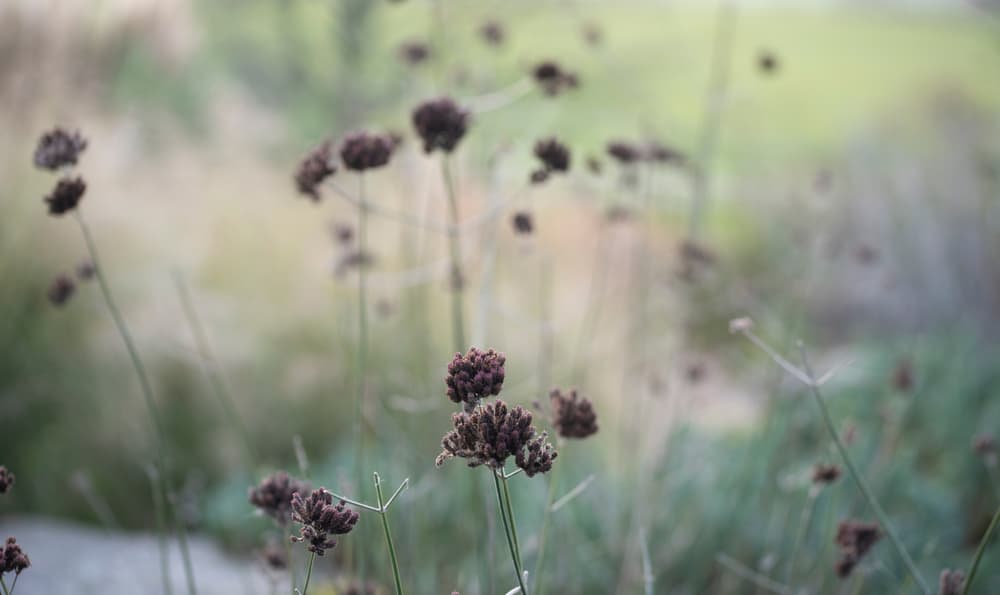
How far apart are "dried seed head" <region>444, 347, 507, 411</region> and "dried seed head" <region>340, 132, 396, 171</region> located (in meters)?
0.31

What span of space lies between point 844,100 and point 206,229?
3.24 meters

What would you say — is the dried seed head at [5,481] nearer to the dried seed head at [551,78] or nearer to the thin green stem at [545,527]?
the thin green stem at [545,527]

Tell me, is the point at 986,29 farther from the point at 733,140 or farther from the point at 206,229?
the point at 206,229

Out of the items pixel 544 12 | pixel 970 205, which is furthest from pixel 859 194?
pixel 544 12

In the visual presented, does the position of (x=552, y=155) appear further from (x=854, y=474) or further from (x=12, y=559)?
(x=12, y=559)

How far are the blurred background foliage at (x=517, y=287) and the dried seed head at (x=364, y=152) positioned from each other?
0.33m

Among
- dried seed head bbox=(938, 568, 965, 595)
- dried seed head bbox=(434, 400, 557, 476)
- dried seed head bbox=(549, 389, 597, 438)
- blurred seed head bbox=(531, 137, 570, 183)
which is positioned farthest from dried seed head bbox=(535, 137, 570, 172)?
dried seed head bbox=(938, 568, 965, 595)

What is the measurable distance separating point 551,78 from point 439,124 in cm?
35

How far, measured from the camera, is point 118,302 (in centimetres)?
187

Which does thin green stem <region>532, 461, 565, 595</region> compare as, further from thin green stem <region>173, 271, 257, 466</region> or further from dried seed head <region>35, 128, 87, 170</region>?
dried seed head <region>35, 128, 87, 170</region>

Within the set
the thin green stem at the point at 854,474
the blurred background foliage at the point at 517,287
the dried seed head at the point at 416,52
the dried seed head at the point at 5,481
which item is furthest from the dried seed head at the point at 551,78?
the dried seed head at the point at 5,481

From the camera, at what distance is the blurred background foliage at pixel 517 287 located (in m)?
1.39

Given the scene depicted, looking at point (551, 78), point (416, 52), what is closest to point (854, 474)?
point (551, 78)

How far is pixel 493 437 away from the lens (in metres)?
0.47
